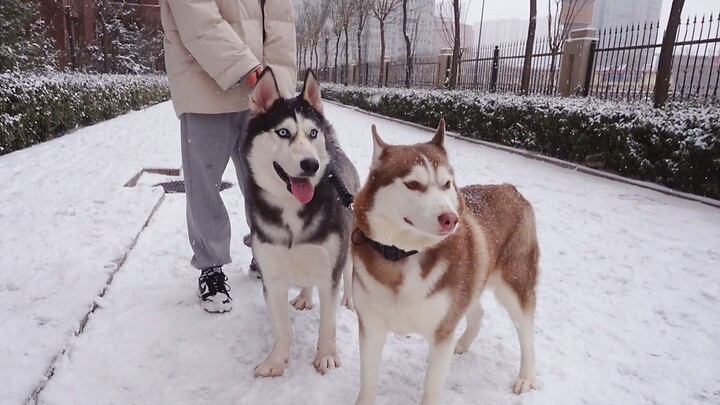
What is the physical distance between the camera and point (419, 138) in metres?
12.4

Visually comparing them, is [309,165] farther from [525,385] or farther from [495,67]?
[495,67]

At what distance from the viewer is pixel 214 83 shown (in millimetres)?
2900

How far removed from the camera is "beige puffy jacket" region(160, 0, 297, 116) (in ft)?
8.79

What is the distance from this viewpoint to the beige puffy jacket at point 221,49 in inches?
105

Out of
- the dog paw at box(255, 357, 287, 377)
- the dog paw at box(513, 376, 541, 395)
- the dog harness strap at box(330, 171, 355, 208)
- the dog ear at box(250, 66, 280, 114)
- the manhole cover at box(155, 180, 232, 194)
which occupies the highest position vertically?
the dog ear at box(250, 66, 280, 114)

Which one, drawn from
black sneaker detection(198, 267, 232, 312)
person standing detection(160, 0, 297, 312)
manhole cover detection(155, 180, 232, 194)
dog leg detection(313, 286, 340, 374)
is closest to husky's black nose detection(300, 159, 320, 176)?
person standing detection(160, 0, 297, 312)

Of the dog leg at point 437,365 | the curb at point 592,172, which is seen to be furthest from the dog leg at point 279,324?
the curb at point 592,172

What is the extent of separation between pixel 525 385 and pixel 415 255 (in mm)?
1070

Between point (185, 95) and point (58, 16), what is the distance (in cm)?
3027

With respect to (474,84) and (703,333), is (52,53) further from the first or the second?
(703,333)

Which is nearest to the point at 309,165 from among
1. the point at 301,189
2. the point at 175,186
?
the point at 301,189

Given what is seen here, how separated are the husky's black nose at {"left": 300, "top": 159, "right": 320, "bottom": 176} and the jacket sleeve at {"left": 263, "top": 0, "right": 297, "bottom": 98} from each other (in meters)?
0.97

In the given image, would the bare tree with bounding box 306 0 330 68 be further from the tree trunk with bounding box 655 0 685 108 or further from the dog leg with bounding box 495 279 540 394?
the dog leg with bounding box 495 279 540 394

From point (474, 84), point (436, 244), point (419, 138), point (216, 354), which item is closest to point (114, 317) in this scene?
point (216, 354)
